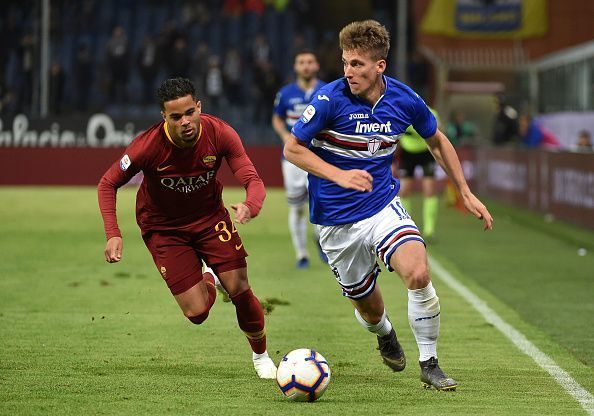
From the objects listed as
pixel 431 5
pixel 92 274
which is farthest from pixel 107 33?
pixel 92 274

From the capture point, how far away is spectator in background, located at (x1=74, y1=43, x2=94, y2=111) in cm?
3269

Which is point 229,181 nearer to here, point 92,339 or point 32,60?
point 32,60

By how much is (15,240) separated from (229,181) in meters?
12.0

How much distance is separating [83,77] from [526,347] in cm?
2539

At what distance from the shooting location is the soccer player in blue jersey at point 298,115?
45.8 ft

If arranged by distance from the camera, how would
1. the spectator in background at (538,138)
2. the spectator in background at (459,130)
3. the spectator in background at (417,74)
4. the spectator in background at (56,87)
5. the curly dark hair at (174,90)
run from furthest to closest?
1. the spectator in background at (417,74)
2. the spectator in background at (56,87)
3. the spectator in background at (459,130)
4. the spectator in background at (538,138)
5. the curly dark hair at (174,90)

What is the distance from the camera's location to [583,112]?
27.3m

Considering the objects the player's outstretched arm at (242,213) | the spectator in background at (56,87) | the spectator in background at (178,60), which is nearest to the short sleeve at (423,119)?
the player's outstretched arm at (242,213)

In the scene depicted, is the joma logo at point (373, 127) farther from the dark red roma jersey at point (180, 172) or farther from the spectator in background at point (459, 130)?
the spectator in background at point (459, 130)

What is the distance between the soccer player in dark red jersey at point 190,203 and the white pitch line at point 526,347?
71.3 inches

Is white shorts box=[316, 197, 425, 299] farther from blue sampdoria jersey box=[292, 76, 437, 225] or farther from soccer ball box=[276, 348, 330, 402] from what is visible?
soccer ball box=[276, 348, 330, 402]

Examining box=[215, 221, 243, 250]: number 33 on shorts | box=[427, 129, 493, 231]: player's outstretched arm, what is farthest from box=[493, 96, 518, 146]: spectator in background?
box=[215, 221, 243, 250]: number 33 on shorts

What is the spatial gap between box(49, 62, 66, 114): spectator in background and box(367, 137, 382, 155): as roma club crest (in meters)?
24.2

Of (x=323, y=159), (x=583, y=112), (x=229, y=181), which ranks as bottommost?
(x=229, y=181)
